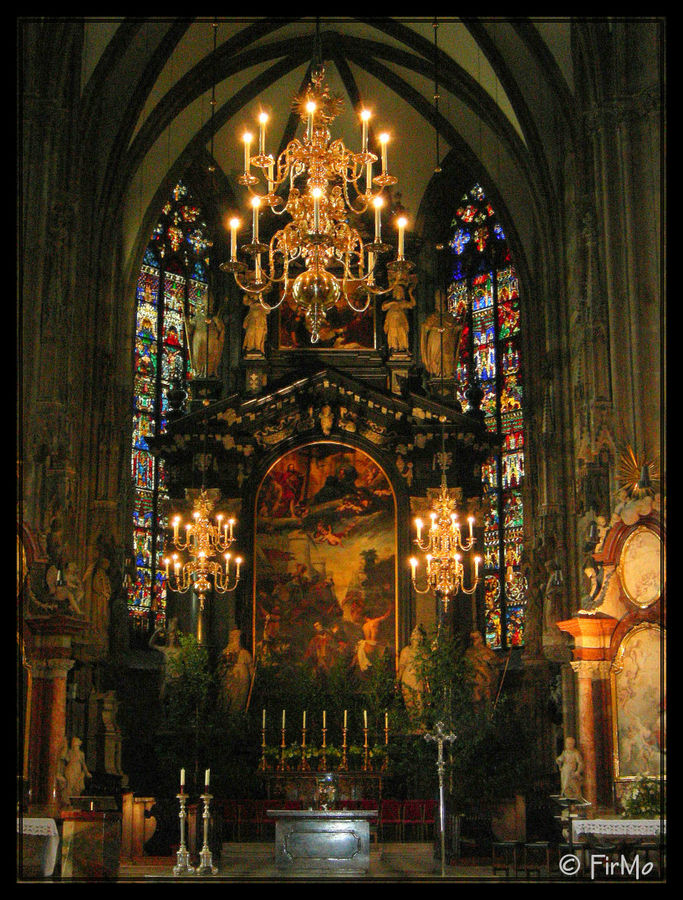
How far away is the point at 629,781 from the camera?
14.4 metres

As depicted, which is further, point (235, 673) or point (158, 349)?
point (158, 349)

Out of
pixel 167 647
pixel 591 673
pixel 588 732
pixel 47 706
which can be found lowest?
pixel 588 732

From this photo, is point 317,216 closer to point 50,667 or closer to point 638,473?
point 638,473

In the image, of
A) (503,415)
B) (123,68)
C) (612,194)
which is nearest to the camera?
(612,194)

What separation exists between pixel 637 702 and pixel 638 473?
258 cm

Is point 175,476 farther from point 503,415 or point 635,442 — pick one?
point 635,442

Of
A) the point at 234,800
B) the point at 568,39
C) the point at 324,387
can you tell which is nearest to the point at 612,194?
the point at 568,39

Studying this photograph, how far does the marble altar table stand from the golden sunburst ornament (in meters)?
5.14

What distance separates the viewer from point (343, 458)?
2612 cm

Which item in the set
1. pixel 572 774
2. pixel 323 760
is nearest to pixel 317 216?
pixel 572 774

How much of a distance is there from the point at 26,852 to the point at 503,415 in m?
16.4

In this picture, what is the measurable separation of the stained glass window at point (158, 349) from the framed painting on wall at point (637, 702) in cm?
1336

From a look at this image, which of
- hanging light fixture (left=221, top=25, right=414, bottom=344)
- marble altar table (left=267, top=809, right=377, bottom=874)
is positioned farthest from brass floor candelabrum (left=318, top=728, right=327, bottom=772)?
hanging light fixture (left=221, top=25, right=414, bottom=344)

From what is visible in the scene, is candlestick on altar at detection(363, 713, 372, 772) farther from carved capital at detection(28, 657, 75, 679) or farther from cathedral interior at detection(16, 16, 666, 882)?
carved capital at detection(28, 657, 75, 679)
